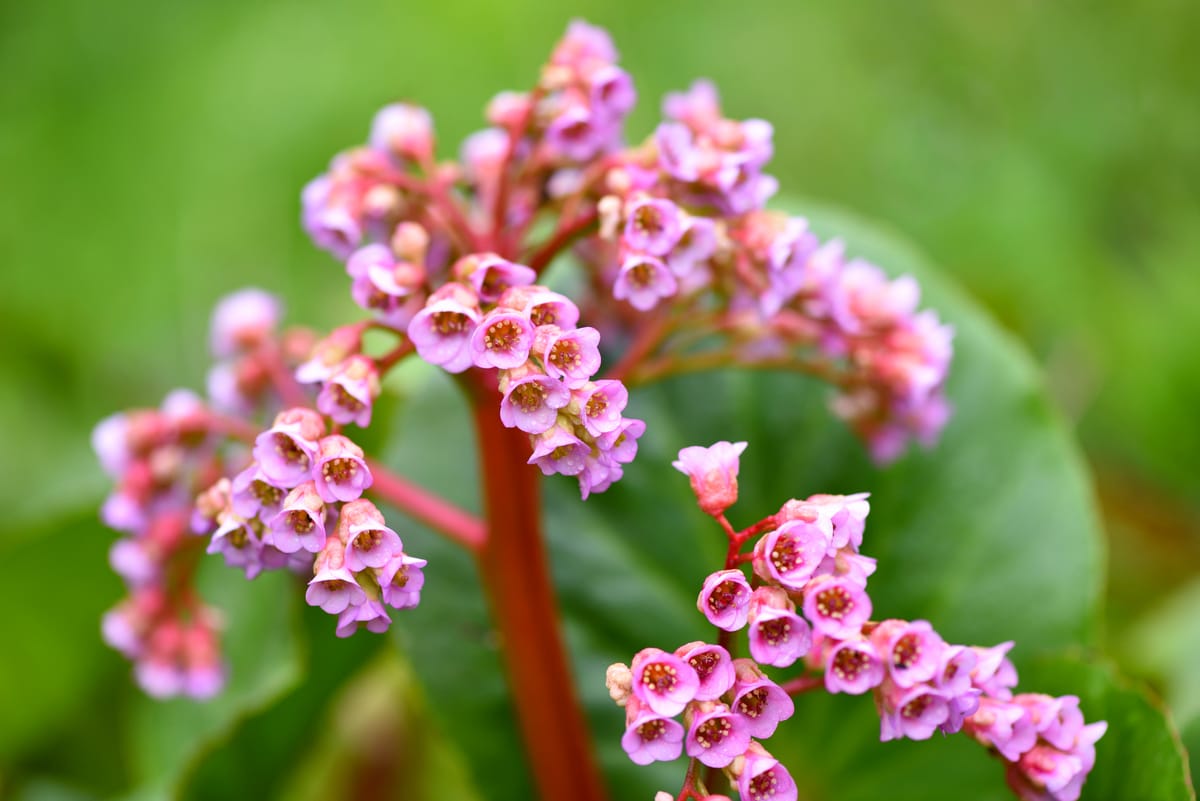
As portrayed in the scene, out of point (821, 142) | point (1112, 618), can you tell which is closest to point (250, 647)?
point (1112, 618)

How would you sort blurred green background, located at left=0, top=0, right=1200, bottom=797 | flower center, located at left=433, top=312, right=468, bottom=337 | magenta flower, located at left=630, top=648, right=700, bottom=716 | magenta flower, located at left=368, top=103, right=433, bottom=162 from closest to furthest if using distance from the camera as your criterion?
magenta flower, located at left=630, top=648, right=700, bottom=716, flower center, located at left=433, top=312, right=468, bottom=337, magenta flower, located at left=368, top=103, right=433, bottom=162, blurred green background, located at left=0, top=0, right=1200, bottom=797

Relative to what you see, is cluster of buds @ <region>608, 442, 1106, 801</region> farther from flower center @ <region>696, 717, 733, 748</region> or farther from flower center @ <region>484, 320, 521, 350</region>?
flower center @ <region>484, 320, 521, 350</region>

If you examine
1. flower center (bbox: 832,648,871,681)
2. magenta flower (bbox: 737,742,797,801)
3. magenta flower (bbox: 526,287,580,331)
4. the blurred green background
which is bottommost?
magenta flower (bbox: 737,742,797,801)

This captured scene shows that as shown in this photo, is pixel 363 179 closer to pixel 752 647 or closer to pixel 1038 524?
pixel 752 647

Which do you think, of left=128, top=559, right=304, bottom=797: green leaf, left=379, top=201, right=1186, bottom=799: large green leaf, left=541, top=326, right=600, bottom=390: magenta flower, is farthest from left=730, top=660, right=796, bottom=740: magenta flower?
left=128, top=559, right=304, bottom=797: green leaf

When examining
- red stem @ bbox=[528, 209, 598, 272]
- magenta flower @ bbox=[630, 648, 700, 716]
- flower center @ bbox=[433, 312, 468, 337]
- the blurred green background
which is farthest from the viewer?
the blurred green background

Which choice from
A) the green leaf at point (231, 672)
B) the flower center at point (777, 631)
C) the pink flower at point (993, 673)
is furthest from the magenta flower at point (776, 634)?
the green leaf at point (231, 672)

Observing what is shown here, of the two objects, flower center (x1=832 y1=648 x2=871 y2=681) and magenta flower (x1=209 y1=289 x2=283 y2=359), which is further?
magenta flower (x1=209 y1=289 x2=283 y2=359)

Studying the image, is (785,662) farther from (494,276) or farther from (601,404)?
(494,276)

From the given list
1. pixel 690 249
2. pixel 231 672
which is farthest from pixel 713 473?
pixel 231 672
